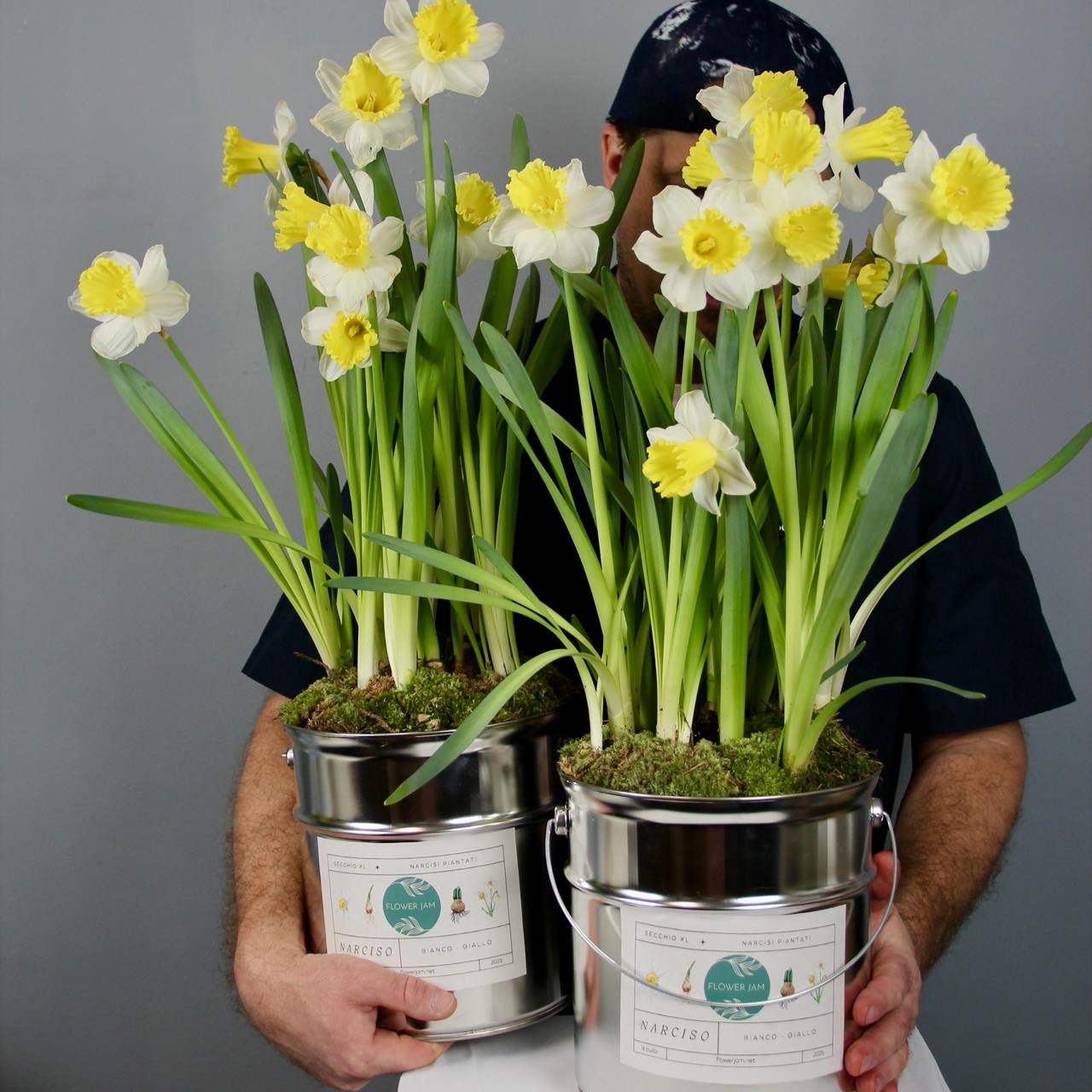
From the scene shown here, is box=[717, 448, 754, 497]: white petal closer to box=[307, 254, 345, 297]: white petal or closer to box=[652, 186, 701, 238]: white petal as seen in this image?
box=[652, 186, 701, 238]: white petal

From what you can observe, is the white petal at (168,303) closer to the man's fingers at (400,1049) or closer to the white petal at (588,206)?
the white petal at (588,206)

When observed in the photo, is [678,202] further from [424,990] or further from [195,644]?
[195,644]

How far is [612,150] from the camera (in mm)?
1099

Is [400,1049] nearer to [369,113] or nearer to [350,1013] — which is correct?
[350,1013]

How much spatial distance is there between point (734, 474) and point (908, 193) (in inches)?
6.6

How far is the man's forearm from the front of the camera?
1000 mm

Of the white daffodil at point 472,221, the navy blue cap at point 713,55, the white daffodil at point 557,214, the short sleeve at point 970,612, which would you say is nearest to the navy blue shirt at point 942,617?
the short sleeve at point 970,612

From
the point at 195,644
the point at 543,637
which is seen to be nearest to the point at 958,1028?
the point at 543,637

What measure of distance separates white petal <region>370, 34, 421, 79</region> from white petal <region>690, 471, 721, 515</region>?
307 millimetres

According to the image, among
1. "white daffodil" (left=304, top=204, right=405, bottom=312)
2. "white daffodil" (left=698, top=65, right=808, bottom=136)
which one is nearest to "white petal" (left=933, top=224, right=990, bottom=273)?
"white daffodil" (left=698, top=65, right=808, bottom=136)

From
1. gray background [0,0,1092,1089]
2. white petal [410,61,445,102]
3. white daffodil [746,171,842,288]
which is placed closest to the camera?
white daffodil [746,171,842,288]

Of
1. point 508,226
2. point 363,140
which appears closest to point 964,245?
point 508,226

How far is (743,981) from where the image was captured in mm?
587

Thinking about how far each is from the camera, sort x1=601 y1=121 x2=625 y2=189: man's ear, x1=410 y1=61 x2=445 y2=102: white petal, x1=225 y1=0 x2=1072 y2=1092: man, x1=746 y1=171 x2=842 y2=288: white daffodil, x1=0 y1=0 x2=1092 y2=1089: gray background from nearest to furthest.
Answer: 1. x1=746 y1=171 x2=842 y2=288: white daffodil
2. x1=410 y1=61 x2=445 y2=102: white petal
3. x1=225 y1=0 x2=1072 y2=1092: man
4. x1=601 y1=121 x2=625 y2=189: man's ear
5. x1=0 y1=0 x2=1092 y2=1089: gray background
